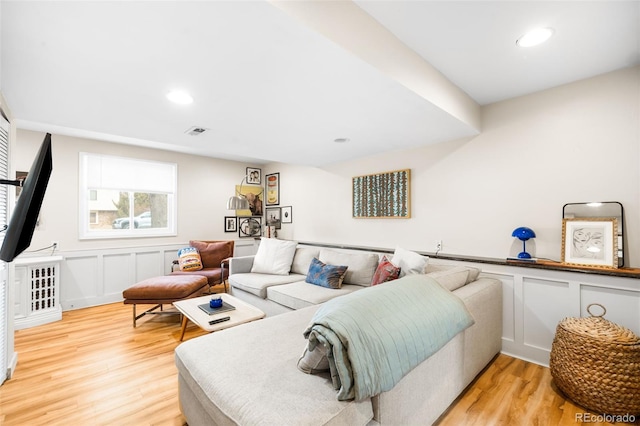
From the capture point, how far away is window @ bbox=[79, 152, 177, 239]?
13.4 feet

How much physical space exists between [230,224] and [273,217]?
0.87 m

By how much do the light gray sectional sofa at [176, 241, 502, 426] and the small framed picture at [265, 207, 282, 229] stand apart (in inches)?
134

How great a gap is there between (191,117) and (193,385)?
2.09 metres

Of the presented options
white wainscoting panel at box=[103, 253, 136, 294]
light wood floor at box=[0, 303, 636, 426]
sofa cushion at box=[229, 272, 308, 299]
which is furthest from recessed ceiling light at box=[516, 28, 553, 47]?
white wainscoting panel at box=[103, 253, 136, 294]

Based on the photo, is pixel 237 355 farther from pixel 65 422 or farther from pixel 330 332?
pixel 65 422

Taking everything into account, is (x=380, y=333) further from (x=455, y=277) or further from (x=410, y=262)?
(x=410, y=262)

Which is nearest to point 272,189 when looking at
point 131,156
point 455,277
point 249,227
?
point 249,227

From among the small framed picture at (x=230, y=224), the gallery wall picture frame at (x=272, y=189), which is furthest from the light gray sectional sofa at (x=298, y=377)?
the small framed picture at (x=230, y=224)

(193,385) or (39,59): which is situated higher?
(39,59)

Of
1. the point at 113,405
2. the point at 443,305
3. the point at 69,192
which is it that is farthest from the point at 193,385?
the point at 69,192

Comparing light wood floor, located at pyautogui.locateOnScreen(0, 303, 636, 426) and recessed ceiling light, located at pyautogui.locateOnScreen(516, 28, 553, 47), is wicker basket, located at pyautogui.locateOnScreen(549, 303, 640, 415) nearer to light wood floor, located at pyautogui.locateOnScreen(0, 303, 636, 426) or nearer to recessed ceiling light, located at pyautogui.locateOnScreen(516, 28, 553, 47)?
light wood floor, located at pyautogui.locateOnScreen(0, 303, 636, 426)

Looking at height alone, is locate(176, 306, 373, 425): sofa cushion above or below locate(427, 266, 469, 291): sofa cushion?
below

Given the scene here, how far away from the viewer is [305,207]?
4891mm

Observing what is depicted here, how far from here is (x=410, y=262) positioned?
272cm
